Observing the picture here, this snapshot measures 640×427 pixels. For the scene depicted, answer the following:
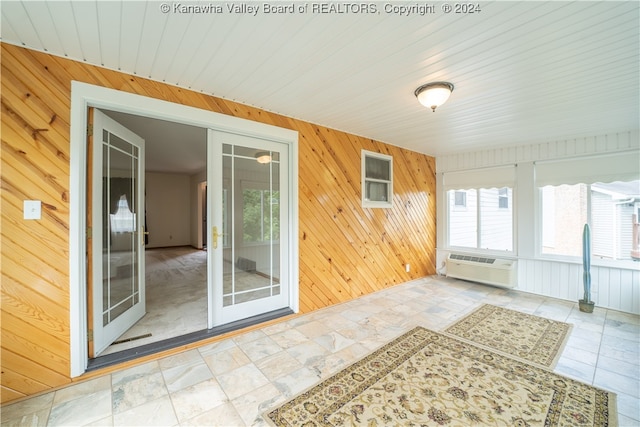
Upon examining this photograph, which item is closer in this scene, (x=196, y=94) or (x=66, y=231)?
(x=66, y=231)

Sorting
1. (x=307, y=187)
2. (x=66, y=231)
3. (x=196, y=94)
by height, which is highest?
(x=196, y=94)

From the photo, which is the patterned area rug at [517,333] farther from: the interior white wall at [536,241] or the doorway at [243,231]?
the doorway at [243,231]

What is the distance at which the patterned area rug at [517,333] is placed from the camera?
2482 mm

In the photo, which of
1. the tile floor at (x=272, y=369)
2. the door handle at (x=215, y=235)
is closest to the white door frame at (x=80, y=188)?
the tile floor at (x=272, y=369)

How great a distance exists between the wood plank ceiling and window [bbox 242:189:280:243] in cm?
106

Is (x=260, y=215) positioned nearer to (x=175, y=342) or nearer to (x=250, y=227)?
(x=250, y=227)

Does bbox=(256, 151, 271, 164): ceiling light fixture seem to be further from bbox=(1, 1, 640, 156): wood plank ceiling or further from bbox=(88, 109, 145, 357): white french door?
bbox=(88, 109, 145, 357): white french door

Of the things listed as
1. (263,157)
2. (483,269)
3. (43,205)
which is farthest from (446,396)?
(483,269)

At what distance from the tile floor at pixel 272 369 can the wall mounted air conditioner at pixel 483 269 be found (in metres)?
0.82

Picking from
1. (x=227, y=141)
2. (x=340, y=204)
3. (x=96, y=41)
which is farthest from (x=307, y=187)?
(x=96, y=41)

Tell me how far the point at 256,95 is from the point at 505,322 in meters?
4.07

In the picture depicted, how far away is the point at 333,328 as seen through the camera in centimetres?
298

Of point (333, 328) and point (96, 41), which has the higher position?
point (96, 41)

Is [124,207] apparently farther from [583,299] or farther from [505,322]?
[583,299]
